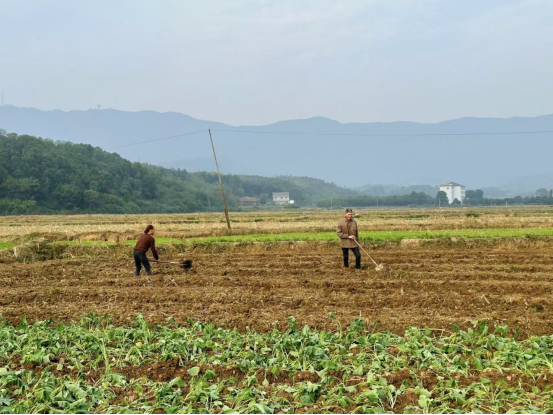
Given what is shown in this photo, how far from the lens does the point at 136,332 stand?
30.5ft

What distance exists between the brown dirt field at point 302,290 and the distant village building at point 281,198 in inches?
5361

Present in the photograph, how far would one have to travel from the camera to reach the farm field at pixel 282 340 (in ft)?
22.2

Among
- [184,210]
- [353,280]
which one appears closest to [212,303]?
[353,280]

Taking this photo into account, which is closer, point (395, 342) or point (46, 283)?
point (395, 342)

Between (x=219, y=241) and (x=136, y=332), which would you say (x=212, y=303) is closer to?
(x=136, y=332)

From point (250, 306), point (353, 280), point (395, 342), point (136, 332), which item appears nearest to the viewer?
point (395, 342)

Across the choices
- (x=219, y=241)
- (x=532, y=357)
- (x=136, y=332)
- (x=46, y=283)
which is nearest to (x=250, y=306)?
(x=136, y=332)

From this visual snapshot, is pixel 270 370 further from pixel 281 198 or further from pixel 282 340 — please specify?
pixel 281 198

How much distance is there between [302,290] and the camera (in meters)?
13.2

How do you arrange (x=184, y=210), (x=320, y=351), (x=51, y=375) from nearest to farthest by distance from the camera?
(x=51, y=375), (x=320, y=351), (x=184, y=210)

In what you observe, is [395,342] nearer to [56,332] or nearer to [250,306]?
[250,306]

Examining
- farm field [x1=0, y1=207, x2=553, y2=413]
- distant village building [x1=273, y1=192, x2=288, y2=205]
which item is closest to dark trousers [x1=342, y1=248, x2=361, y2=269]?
farm field [x1=0, y1=207, x2=553, y2=413]

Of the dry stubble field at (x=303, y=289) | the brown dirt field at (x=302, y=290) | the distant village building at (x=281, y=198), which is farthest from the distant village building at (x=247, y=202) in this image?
the brown dirt field at (x=302, y=290)

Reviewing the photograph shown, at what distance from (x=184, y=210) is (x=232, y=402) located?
9520 centimetres
